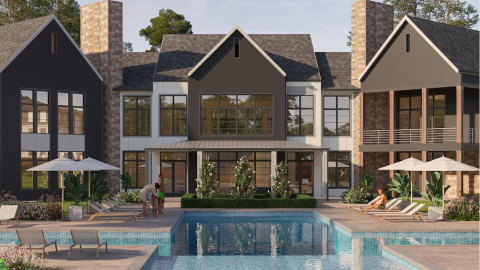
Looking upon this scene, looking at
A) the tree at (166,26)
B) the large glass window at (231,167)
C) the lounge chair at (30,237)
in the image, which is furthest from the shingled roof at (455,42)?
the tree at (166,26)

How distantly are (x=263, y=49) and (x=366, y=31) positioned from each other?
5987 mm

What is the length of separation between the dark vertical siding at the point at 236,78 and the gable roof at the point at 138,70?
2.80m

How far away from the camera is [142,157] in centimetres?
2972

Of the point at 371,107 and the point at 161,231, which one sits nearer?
the point at 161,231

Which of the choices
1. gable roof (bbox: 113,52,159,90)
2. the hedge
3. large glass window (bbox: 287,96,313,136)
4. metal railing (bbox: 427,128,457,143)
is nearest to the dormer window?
large glass window (bbox: 287,96,313,136)

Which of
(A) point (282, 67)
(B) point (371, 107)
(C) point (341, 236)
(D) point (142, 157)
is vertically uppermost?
(A) point (282, 67)

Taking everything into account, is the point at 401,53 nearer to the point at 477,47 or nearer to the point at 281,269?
the point at 477,47

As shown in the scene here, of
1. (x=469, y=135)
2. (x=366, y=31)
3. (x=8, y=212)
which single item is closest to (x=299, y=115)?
(x=366, y=31)

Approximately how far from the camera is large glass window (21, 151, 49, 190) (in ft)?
86.8

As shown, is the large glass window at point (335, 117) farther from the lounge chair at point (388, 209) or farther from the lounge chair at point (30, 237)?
the lounge chair at point (30, 237)

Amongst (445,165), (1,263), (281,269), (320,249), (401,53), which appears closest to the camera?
Result: (1,263)

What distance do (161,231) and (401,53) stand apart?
17760 mm

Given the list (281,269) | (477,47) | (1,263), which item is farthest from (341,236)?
(477,47)

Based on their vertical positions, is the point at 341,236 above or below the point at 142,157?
below
